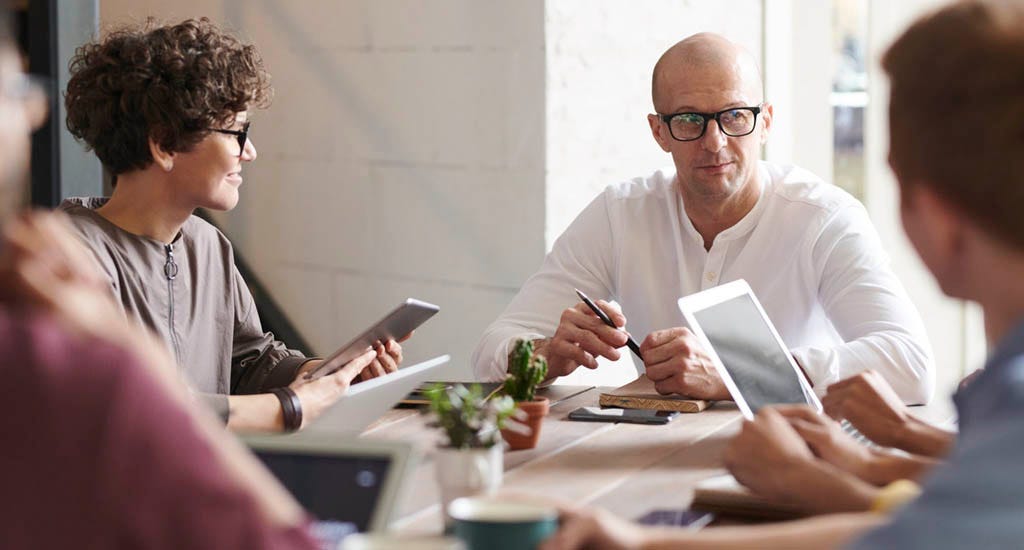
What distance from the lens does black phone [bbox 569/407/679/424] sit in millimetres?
2186

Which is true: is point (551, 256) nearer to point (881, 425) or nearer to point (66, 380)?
point (881, 425)

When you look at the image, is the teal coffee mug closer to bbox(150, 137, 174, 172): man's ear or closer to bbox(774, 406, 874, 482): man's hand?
bbox(774, 406, 874, 482): man's hand

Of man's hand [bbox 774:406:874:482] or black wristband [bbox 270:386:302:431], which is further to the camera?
black wristband [bbox 270:386:302:431]

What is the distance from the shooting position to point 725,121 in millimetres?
2750

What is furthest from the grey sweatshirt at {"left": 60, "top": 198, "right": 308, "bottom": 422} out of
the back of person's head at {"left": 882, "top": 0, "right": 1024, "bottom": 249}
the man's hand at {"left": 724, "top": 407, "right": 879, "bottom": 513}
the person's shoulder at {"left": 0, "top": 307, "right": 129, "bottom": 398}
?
the back of person's head at {"left": 882, "top": 0, "right": 1024, "bottom": 249}

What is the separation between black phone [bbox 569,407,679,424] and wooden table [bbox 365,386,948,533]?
2 cm

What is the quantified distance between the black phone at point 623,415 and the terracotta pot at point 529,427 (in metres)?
0.25

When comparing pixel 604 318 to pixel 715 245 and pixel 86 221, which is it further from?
pixel 86 221

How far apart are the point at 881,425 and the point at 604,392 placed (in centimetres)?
68

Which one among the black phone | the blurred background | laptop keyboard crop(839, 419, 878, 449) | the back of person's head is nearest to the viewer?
the back of person's head

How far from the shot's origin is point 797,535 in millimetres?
1240

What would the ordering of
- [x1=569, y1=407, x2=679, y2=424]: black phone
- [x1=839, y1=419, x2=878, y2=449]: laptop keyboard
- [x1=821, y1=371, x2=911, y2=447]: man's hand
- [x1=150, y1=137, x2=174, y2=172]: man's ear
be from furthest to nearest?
[x1=150, y1=137, x2=174, y2=172]: man's ear < [x1=569, y1=407, x2=679, y2=424]: black phone < [x1=839, y1=419, x2=878, y2=449]: laptop keyboard < [x1=821, y1=371, x2=911, y2=447]: man's hand

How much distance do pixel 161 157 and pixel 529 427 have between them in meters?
0.98

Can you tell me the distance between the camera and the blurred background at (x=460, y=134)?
11.7 feet
